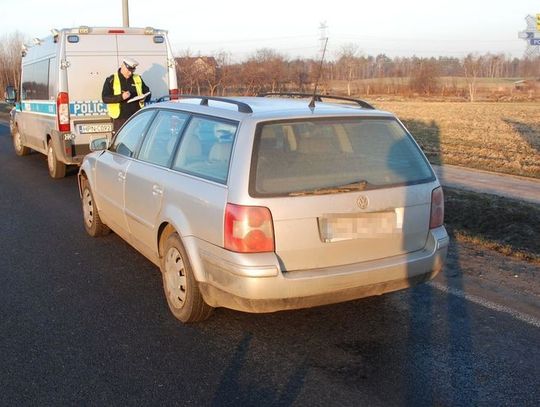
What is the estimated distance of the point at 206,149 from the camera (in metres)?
4.31

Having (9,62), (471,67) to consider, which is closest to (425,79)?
(471,67)

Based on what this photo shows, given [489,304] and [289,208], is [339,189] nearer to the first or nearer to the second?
[289,208]

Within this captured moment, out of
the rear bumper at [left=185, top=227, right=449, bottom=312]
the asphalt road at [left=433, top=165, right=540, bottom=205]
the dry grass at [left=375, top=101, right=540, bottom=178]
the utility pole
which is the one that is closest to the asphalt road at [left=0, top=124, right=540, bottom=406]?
the rear bumper at [left=185, top=227, right=449, bottom=312]

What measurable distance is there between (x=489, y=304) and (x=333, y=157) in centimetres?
185

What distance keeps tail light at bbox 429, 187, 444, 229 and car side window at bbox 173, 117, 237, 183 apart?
1511 millimetres

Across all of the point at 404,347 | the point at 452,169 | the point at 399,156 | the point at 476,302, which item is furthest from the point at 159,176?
the point at 452,169

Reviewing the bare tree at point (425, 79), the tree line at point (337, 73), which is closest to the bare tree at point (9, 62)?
the tree line at point (337, 73)

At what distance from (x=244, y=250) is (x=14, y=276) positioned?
2.80m

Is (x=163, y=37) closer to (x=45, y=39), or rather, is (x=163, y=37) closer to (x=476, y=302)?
(x=45, y=39)

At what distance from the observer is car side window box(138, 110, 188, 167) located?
4.77m

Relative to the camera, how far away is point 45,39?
10766mm

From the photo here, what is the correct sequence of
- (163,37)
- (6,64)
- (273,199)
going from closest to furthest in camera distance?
(273,199)
(163,37)
(6,64)

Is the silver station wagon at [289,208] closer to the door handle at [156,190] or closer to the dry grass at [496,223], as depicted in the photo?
the door handle at [156,190]

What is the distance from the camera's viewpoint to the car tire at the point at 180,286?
13.8 feet
